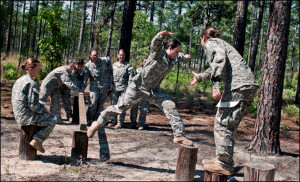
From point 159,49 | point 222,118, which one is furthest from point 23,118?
point 222,118

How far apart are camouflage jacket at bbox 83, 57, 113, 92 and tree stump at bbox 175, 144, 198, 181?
409 cm

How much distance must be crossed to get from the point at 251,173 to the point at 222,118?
1217mm

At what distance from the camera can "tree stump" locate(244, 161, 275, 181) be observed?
2359 mm

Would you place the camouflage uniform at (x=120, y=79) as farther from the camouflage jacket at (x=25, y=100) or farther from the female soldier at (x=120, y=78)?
the camouflage jacket at (x=25, y=100)

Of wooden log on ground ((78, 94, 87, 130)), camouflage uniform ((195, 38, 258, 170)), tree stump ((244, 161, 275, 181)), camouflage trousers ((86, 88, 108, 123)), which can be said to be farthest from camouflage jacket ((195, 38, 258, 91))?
camouflage trousers ((86, 88, 108, 123))

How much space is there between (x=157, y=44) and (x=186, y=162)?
1777mm

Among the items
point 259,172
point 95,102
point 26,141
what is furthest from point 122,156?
point 259,172

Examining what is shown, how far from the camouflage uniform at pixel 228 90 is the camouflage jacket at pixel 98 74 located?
412 cm

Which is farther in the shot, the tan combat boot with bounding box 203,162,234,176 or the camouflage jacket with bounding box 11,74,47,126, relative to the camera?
the camouflage jacket with bounding box 11,74,47,126

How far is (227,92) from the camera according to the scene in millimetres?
3629

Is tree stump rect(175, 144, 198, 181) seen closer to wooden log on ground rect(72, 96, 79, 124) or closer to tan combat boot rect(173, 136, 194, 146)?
tan combat boot rect(173, 136, 194, 146)

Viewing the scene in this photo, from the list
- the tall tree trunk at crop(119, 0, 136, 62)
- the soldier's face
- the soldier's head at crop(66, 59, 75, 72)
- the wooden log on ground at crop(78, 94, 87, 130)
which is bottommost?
the wooden log on ground at crop(78, 94, 87, 130)

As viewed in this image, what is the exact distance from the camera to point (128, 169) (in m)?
4.34

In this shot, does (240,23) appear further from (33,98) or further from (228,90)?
(33,98)
